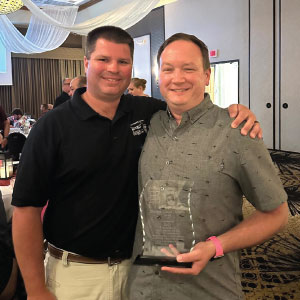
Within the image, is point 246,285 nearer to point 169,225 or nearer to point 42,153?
point 169,225

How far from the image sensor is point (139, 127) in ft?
4.79

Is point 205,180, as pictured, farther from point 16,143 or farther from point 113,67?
point 16,143

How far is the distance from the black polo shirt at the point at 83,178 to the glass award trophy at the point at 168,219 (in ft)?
0.78

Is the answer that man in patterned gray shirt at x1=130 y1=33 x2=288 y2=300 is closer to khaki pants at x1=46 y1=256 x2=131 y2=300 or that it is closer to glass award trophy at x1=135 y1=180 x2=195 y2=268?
glass award trophy at x1=135 y1=180 x2=195 y2=268

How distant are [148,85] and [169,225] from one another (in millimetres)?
9415

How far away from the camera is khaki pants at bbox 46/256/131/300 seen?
1394mm

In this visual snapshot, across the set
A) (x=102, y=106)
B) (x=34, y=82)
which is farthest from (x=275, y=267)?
(x=34, y=82)

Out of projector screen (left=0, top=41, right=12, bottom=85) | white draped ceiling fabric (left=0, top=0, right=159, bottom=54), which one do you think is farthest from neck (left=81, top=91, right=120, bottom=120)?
projector screen (left=0, top=41, right=12, bottom=85)

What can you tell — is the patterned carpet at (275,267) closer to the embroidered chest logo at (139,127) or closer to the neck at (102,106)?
the embroidered chest logo at (139,127)

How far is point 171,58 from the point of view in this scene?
4.09 feet

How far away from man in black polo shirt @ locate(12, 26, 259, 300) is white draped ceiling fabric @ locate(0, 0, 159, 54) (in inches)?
129

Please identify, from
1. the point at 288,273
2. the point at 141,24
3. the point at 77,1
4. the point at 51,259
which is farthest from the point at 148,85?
the point at 51,259

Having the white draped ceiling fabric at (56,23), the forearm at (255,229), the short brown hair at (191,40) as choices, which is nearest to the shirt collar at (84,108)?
the short brown hair at (191,40)

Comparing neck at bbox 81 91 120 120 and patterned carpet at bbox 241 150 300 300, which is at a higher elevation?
neck at bbox 81 91 120 120
